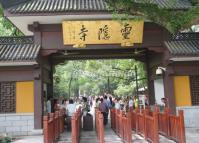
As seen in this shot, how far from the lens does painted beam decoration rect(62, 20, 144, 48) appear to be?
15.3 metres

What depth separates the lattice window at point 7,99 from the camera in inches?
597

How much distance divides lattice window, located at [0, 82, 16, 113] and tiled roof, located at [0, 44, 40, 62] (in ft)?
4.99

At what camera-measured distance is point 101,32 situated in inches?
607

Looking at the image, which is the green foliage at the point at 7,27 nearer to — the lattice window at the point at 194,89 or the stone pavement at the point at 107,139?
the stone pavement at the point at 107,139

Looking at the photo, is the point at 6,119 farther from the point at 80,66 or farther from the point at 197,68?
the point at 80,66

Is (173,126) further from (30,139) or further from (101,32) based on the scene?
→ (30,139)

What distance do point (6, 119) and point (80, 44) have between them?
4985mm

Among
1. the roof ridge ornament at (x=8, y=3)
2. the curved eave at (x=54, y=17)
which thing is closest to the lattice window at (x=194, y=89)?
the curved eave at (x=54, y=17)

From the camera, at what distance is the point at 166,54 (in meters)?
15.6

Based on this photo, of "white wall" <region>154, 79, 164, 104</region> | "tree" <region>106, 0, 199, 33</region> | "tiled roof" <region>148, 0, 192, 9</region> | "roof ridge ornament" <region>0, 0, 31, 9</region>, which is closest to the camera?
"tree" <region>106, 0, 199, 33</region>

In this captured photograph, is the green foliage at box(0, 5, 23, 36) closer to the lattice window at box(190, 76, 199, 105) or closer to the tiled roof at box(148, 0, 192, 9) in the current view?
the tiled roof at box(148, 0, 192, 9)

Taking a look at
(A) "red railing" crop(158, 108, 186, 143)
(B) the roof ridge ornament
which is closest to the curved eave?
(B) the roof ridge ornament

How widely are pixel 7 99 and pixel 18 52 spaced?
2298 mm

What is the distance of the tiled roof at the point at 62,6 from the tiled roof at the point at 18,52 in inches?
69.9
